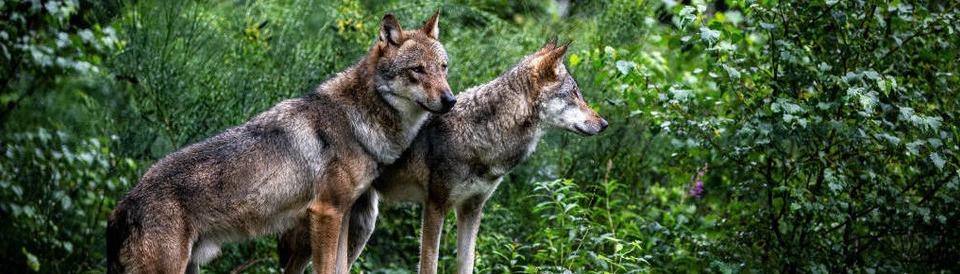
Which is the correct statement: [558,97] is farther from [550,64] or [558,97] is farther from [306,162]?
[306,162]

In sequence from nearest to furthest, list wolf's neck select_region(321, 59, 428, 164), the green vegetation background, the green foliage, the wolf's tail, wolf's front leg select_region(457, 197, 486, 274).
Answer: the wolf's tail < wolf's neck select_region(321, 59, 428, 164) < wolf's front leg select_region(457, 197, 486, 274) < the green vegetation background < the green foliage

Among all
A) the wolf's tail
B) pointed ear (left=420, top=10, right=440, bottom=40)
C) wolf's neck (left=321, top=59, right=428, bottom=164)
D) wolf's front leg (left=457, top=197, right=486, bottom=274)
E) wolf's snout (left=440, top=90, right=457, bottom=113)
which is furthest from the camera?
wolf's front leg (left=457, top=197, right=486, bottom=274)

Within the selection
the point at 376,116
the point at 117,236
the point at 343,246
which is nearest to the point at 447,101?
the point at 376,116

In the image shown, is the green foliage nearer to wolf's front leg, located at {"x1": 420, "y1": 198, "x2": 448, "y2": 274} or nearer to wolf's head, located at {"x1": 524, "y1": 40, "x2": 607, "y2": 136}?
wolf's front leg, located at {"x1": 420, "y1": 198, "x2": 448, "y2": 274}

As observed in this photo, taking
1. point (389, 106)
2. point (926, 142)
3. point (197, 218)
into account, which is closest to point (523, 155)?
point (389, 106)

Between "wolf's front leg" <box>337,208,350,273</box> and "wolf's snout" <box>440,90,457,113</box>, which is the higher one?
"wolf's snout" <box>440,90,457,113</box>

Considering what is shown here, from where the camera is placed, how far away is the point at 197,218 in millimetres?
5328

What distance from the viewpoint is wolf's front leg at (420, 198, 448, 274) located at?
19.7 feet

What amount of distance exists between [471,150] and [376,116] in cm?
56

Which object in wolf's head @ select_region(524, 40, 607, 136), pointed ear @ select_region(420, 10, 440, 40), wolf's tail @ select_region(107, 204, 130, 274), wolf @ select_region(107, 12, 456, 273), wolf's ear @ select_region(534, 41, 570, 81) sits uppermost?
pointed ear @ select_region(420, 10, 440, 40)

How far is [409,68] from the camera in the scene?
5.68 m

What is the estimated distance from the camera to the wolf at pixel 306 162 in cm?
530

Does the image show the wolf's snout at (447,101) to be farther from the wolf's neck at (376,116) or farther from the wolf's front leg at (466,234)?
the wolf's front leg at (466,234)

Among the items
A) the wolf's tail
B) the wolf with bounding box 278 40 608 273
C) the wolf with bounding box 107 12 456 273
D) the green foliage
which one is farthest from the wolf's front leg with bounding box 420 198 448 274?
the green foliage
